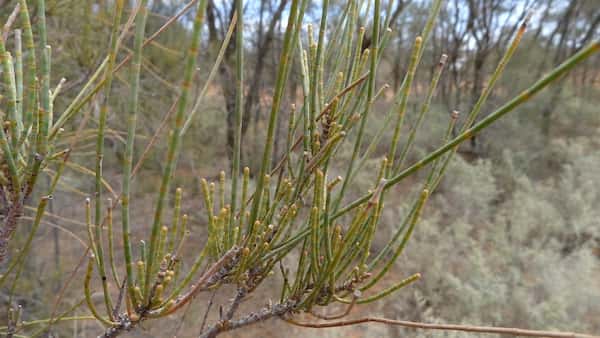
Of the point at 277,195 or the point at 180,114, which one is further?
the point at 277,195

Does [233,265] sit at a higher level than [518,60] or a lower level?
lower

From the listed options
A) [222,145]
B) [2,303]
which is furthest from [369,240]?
[222,145]

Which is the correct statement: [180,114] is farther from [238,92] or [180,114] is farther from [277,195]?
[277,195]

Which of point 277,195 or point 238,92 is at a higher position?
point 238,92

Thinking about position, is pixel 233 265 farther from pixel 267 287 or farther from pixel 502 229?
pixel 502 229

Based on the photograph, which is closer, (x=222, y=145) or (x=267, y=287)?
(x=267, y=287)

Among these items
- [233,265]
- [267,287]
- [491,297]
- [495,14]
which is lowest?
[267,287]

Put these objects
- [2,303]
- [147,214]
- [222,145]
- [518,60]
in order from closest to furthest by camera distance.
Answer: [2,303] → [147,214] → [222,145] → [518,60]

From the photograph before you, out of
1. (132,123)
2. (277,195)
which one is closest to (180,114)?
(132,123)

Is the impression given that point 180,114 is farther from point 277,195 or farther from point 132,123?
point 277,195

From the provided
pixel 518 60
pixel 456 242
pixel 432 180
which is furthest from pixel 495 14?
pixel 432 180

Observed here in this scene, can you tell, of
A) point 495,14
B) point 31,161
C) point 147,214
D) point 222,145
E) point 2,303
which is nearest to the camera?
point 31,161
